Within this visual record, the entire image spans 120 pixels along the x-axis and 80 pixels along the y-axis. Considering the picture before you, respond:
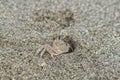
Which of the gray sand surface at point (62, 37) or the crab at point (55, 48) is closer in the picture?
the gray sand surface at point (62, 37)

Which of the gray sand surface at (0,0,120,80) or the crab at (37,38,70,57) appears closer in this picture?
the gray sand surface at (0,0,120,80)

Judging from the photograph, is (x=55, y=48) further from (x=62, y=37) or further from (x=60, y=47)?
(x=62, y=37)

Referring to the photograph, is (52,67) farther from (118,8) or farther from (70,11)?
(118,8)

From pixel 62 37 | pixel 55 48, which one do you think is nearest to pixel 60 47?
pixel 55 48

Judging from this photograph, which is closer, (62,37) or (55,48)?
(55,48)
